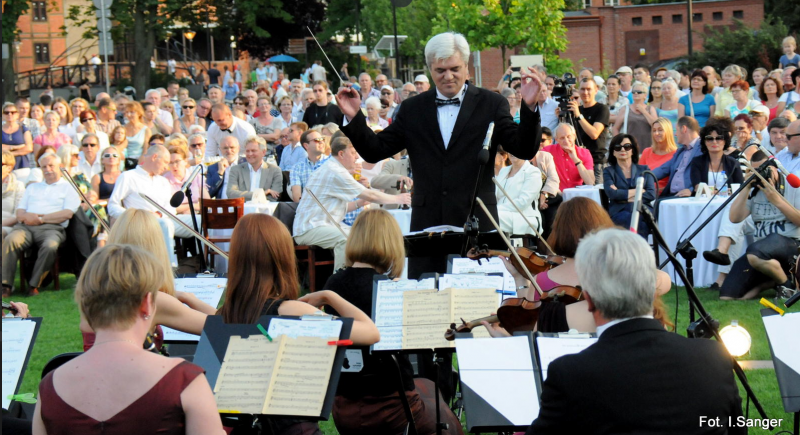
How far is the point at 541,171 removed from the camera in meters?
9.18

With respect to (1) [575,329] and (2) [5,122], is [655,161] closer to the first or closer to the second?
(1) [575,329]

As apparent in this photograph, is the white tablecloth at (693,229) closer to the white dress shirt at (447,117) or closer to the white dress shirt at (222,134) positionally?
the white dress shirt at (447,117)

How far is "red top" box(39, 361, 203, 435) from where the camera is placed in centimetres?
246

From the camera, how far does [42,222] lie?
926cm

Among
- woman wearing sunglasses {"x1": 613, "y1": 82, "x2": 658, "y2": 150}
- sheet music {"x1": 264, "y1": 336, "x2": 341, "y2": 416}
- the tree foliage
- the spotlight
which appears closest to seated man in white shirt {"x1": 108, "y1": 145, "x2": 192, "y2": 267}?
woman wearing sunglasses {"x1": 613, "y1": 82, "x2": 658, "y2": 150}

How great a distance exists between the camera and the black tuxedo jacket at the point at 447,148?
15.1ft

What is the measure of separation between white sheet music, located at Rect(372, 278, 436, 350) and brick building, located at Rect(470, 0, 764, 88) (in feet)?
124

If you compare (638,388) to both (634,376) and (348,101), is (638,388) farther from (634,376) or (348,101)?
(348,101)

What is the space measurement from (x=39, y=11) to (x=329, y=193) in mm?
50101

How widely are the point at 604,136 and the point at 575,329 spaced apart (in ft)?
26.4

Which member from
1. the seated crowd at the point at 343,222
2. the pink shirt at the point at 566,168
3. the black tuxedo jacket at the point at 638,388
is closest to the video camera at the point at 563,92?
the seated crowd at the point at 343,222

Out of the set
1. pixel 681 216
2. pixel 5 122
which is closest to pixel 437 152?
pixel 681 216

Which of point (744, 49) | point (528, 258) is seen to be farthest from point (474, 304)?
point (744, 49)

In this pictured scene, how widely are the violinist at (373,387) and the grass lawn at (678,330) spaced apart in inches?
41.1
